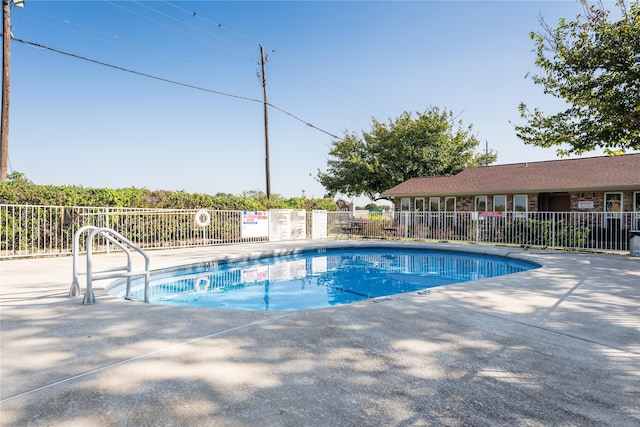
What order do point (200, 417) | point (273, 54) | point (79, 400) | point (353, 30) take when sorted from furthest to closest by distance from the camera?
point (273, 54)
point (353, 30)
point (79, 400)
point (200, 417)

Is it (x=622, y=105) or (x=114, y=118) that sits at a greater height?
(x=114, y=118)

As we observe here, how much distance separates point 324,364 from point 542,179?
19596mm

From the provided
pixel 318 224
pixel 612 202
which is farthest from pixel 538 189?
pixel 318 224

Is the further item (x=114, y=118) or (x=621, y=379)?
(x=114, y=118)

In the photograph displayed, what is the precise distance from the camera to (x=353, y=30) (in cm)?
1639

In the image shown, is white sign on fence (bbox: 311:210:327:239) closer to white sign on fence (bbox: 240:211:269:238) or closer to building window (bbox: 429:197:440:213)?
white sign on fence (bbox: 240:211:269:238)

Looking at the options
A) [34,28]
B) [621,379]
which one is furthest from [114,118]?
[621,379]

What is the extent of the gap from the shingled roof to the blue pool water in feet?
24.6

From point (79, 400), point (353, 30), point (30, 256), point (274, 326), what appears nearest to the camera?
point (79, 400)

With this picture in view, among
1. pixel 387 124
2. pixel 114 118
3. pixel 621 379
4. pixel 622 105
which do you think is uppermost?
pixel 387 124

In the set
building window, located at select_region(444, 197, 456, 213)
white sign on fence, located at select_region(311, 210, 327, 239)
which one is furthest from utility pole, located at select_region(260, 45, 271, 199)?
building window, located at select_region(444, 197, 456, 213)

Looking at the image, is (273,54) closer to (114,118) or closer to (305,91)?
(305,91)

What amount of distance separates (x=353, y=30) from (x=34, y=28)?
12735 mm

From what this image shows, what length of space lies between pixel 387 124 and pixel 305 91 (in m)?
10.7
